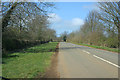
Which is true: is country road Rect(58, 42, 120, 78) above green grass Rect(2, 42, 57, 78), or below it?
below

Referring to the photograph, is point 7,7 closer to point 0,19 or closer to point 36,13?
point 0,19

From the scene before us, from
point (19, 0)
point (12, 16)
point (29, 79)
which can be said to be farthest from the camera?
point (12, 16)

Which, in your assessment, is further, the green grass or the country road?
the country road

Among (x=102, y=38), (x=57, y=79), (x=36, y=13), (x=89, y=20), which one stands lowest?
(x=57, y=79)

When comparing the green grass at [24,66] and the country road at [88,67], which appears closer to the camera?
the green grass at [24,66]

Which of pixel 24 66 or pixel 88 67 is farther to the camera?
pixel 88 67

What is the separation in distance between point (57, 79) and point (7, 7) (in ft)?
31.2

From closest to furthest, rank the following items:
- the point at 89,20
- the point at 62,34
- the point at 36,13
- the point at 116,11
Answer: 1. the point at 36,13
2. the point at 116,11
3. the point at 89,20
4. the point at 62,34

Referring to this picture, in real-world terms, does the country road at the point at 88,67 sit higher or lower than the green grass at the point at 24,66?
lower

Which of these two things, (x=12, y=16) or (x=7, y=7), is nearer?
(x=7, y=7)

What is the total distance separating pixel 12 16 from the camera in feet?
46.0

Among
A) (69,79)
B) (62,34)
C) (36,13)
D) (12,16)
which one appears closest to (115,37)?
(36,13)

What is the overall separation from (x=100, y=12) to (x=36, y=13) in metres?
13.8

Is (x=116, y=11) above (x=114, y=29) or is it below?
above
